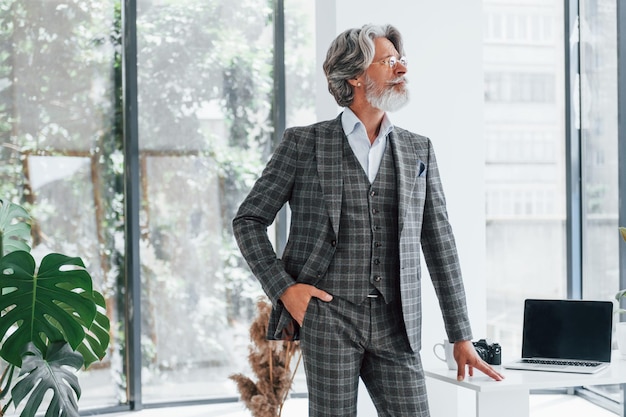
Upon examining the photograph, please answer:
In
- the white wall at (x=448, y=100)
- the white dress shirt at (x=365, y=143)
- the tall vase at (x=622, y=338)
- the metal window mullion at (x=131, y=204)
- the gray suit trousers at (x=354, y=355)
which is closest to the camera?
the gray suit trousers at (x=354, y=355)

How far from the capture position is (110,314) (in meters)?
3.77

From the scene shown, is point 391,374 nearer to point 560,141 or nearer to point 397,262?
point 397,262

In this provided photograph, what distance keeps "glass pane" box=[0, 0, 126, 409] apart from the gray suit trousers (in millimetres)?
2209

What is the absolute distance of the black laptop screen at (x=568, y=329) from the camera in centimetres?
247

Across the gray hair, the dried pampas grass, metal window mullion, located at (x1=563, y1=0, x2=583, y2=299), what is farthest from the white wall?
the gray hair

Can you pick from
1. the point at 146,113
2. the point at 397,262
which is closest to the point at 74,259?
the point at 397,262

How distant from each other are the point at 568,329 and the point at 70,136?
7.73 ft

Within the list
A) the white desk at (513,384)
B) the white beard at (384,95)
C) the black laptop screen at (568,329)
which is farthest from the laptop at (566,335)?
the white beard at (384,95)

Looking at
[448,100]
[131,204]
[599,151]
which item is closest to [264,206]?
[448,100]

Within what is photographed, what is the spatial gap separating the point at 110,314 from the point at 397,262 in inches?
91.2

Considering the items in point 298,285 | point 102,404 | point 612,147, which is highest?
point 612,147

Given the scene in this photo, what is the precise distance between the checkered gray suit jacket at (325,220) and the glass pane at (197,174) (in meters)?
2.06

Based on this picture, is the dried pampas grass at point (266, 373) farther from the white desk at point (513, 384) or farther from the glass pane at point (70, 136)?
the white desk at point (513, 384)

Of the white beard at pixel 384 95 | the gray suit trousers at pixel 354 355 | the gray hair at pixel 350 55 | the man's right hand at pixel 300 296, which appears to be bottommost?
the gray suit trousers at pixel 354 355
